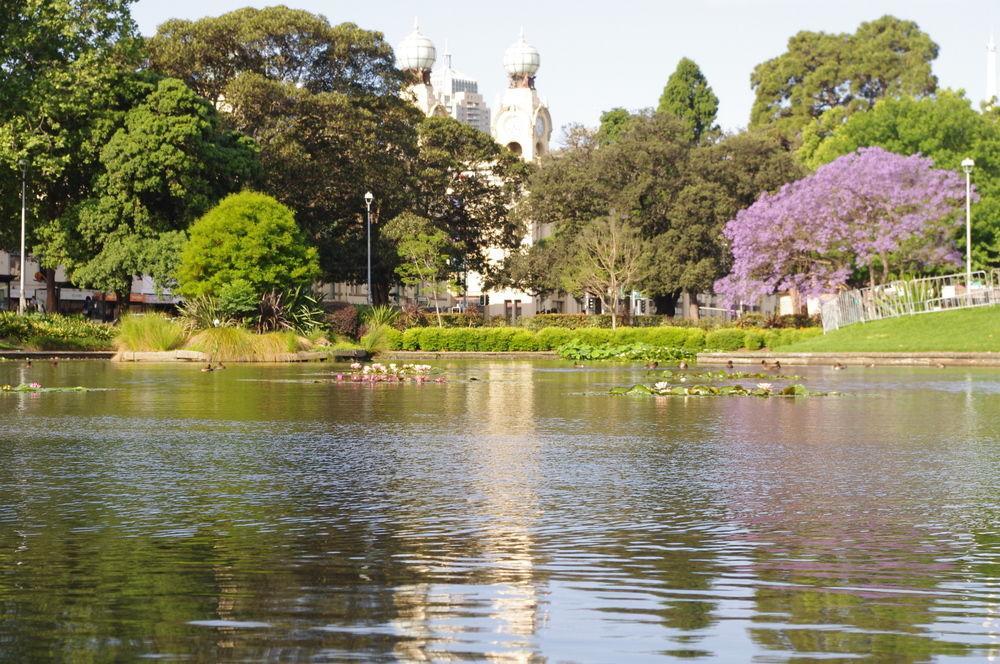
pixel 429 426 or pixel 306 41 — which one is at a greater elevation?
pixel 306 41

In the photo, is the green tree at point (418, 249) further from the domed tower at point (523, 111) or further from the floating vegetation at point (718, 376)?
the domed tower at point (523, 111)

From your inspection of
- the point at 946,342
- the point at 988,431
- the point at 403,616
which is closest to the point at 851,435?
the point at 988,431

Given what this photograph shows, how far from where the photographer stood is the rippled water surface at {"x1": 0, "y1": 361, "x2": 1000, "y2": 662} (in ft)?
17.8

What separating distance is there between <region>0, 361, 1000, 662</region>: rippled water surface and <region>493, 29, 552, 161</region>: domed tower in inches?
4086

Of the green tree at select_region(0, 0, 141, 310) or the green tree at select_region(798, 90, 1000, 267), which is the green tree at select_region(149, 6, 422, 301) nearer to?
the green tree at select_region(0, 0, 141, 310)

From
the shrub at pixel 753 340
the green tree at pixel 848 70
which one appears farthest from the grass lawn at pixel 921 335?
the green tree at pixel 848 70

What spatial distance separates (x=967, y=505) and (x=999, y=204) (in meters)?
57.0

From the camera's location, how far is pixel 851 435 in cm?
1527

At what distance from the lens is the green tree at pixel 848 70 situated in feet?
310

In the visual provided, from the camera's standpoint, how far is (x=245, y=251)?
47.7 m

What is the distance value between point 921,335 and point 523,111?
79214 mm

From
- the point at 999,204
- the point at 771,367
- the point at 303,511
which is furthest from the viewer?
the point at 999,204

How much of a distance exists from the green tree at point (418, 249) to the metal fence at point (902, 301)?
19.8 meters

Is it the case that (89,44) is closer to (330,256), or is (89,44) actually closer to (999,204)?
(330,256)
